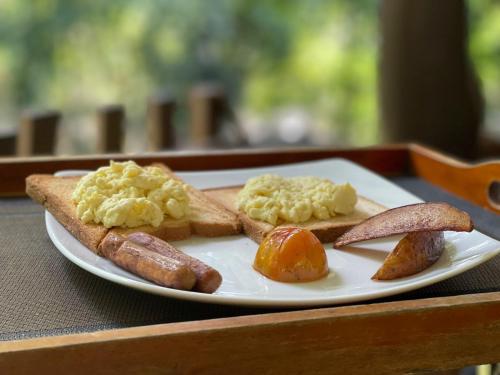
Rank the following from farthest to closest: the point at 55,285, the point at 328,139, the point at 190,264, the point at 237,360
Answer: the point at 328,139 → the point at 55,285 → the point at 190,264 → the point at 237,360

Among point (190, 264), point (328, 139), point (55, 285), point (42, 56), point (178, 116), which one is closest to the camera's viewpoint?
point (190, 264)

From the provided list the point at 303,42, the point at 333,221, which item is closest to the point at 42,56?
the point at 303,42

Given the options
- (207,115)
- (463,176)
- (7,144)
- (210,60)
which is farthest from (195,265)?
(210,60)

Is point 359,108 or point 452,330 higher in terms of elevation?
point 452,330

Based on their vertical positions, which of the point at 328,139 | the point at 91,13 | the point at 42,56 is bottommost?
the point at 328,139

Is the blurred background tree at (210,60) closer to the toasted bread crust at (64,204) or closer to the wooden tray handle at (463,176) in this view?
the wooden tray handle at (463,176)

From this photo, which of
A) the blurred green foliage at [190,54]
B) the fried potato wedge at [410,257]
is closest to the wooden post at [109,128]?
the fried potato wedge at [410,257]

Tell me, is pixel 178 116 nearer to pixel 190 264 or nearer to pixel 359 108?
pixel 359 108
